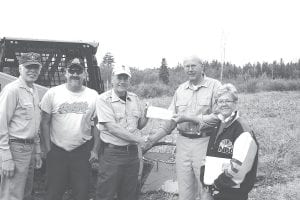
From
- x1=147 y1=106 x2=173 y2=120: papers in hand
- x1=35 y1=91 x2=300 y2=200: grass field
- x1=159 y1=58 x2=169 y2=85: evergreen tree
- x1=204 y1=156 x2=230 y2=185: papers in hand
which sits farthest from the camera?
x1=159 y1=58 x2=169 y2=85: evergreen tree

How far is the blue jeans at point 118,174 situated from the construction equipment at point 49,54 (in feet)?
6.64

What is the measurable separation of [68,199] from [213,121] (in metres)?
2.38

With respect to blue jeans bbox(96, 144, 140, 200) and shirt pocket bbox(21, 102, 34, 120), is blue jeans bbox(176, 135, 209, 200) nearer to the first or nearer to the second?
blue jeans bbox(96, 144, 140, 200)

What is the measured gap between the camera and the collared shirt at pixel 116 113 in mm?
3959

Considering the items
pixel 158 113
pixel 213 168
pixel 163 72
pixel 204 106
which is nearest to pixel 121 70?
pixel 158 113

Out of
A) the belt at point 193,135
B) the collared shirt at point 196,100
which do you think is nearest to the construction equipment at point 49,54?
the collared shirt at point 196,100

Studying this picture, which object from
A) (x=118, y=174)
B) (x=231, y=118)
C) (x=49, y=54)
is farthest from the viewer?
(x=49, y=54)

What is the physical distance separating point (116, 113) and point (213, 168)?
1.21 metres

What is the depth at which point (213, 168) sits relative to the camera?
10.9 feet

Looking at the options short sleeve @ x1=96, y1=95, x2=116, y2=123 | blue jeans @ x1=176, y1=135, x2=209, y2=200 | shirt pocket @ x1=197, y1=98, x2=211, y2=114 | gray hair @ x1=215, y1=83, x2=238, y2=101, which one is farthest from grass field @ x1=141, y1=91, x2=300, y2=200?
gray hair @ x1=215, y1=83, x2=238, y2=101

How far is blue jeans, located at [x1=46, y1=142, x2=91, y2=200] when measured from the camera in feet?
13.4

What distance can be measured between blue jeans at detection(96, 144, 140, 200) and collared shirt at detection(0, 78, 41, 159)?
0.78 meters

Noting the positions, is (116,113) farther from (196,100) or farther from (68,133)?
(196,100)

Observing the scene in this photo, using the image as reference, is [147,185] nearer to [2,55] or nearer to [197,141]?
[197,141]
